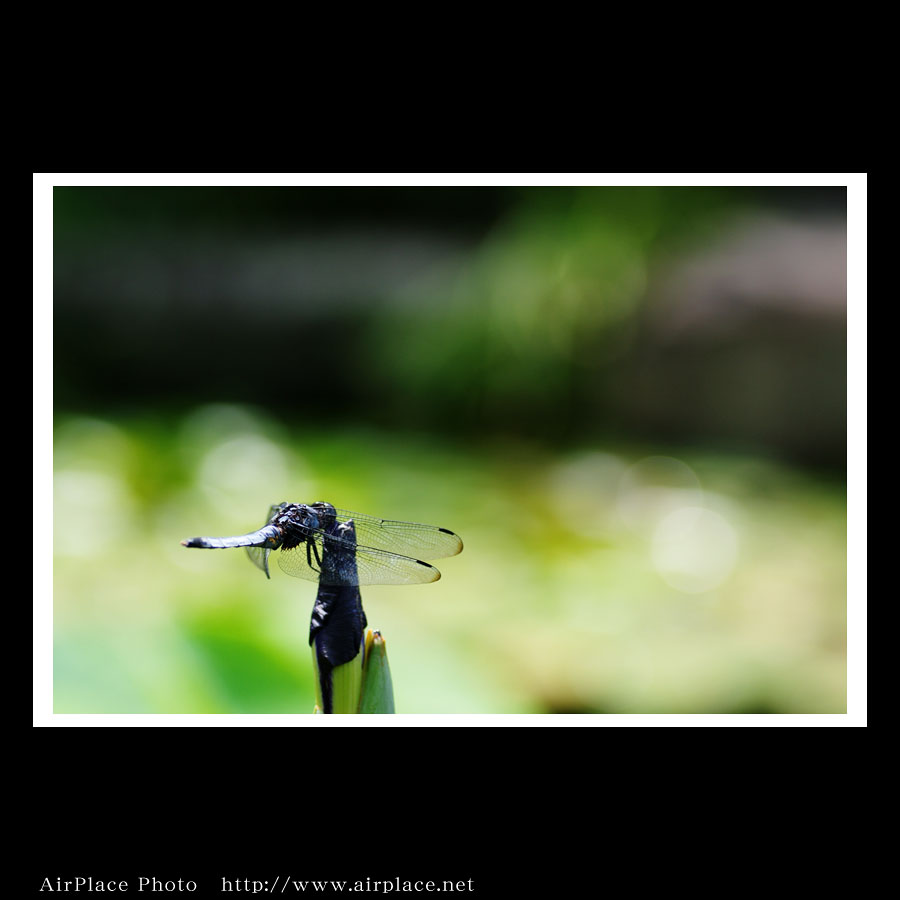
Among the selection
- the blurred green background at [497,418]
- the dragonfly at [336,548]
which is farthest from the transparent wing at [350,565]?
the blurred green background at [497,418]

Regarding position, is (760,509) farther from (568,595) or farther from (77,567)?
(77,567)

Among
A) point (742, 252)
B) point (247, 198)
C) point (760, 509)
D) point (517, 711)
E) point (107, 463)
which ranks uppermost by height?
point (247, 198)

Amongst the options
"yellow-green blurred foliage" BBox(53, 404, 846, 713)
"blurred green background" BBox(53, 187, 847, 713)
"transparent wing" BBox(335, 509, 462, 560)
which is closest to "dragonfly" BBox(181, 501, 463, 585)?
"transparent wing" BBox(335, 509, 462, 560)

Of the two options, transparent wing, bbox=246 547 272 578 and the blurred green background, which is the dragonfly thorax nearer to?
transparent wing, bbox=246 547 272 578

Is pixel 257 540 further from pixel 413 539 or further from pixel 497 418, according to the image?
pixel 497 418

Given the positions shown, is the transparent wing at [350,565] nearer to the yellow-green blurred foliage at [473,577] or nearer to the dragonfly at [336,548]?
the dragonfly at [336,548]

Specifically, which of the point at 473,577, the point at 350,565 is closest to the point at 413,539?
the point at 350,565

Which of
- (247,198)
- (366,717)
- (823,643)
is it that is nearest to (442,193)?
(247,198)
